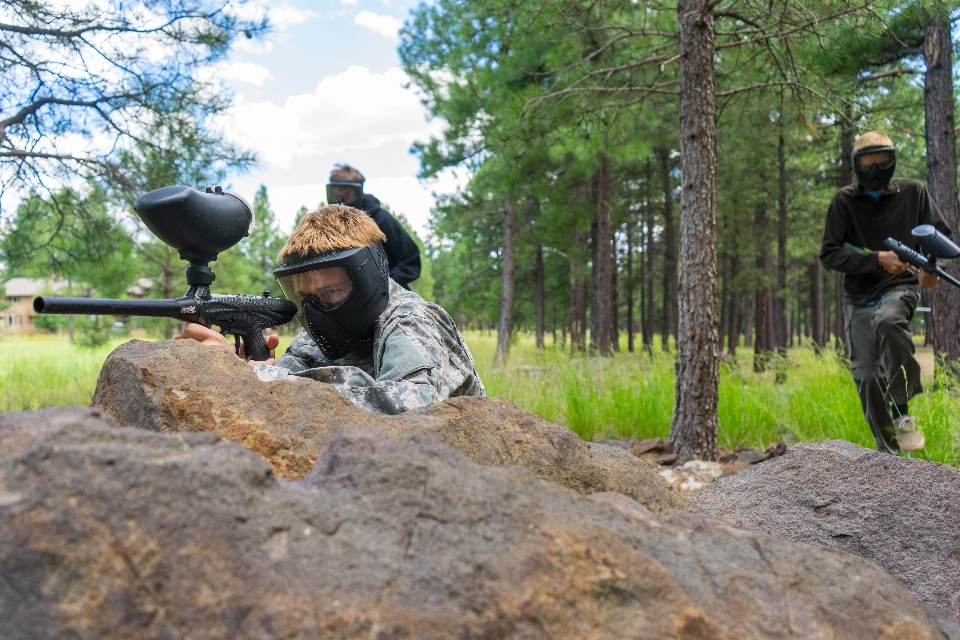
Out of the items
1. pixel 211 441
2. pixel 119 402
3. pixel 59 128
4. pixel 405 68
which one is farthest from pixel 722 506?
pixel 405 68

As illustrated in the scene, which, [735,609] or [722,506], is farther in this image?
[722,506]

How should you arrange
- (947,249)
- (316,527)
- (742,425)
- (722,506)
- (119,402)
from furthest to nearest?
(742,425), (947,249), (722,506), (119,402), (316,527)

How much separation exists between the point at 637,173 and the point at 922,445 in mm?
15405

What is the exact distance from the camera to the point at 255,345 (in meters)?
2.54

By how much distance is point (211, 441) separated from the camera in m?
1.12

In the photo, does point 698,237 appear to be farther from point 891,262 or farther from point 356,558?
point 356,558

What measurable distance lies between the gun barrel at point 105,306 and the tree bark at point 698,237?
12.8 feet

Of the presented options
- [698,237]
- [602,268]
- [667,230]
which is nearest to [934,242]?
[698,237]

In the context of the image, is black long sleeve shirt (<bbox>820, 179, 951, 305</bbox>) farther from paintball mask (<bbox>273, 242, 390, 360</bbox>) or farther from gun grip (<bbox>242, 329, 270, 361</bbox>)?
gun grip (<bbox>242, 329, 270, 361</bbox>)

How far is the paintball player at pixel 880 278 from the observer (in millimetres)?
4445

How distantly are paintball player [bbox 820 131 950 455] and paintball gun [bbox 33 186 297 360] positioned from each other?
4221 millimetres

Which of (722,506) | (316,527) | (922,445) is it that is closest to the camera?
(316,527)

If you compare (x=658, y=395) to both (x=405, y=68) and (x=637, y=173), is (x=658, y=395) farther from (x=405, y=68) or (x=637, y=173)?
(x=637, y=173)

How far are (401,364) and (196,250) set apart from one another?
30.4 inches
